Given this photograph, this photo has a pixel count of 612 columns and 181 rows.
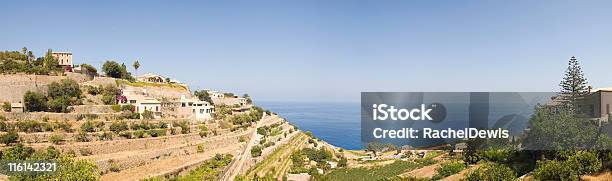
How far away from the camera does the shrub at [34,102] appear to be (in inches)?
1060

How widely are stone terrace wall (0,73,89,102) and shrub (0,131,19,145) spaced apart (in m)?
6.11

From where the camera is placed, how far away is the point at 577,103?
22609mm

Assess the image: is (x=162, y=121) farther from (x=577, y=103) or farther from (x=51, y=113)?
(x=577, y=103)

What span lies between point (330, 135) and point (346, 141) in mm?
11919

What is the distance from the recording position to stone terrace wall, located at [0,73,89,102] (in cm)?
2748

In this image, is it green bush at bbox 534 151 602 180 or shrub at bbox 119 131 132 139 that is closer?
green bush at bbox 534 151 602 180

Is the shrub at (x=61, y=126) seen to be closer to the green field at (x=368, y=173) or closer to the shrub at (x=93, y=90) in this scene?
the shrub at (x=93, y=90)

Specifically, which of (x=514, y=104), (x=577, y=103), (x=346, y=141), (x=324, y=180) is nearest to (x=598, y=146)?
(x=577, y=103)

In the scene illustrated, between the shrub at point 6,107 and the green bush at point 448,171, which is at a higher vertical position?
the shrub at point 6,107

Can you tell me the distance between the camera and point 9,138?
73.2 ft

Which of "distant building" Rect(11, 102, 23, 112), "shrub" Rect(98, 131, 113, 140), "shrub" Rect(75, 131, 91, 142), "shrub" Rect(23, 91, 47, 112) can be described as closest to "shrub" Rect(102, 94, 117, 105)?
"shrub" Rect(23, 91, 47, 112)

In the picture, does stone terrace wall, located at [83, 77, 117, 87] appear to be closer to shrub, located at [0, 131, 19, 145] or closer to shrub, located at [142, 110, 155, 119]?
shrub, located at [142, 110, 155, 119]

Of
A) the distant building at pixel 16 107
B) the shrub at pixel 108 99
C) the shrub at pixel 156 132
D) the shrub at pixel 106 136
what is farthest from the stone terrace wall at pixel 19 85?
the shrub at pixel 156 132

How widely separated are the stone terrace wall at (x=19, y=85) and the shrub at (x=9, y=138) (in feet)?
20.0
